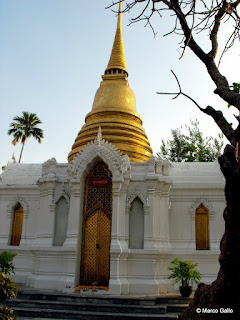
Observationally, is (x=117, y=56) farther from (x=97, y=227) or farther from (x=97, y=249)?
(x=97, y=249)

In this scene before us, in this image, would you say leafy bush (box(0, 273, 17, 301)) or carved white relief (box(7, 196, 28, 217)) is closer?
leafy bush (box(0, 273, 17, 301))

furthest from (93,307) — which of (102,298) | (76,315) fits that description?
(76,315)

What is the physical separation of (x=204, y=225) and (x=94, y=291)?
18.5 feet

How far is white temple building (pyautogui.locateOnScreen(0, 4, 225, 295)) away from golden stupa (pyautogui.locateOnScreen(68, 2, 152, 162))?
10 cm

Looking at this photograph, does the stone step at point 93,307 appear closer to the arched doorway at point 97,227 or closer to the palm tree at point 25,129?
the arched doorway at point 97,227

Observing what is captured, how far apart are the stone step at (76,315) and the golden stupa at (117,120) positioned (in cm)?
715

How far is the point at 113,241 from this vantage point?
12555 millimetres

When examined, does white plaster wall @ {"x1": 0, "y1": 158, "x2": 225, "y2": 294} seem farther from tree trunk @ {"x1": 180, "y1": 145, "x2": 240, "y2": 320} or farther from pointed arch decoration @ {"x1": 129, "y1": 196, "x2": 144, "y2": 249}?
tree trunk @ {"x1": 180, "y1": 145, "x2": 240, "y2": 320}

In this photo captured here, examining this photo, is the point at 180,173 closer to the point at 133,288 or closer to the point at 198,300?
the point at 133,288

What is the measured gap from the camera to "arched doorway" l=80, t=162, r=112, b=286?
1292 centimetres

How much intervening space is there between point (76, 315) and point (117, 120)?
9445mm

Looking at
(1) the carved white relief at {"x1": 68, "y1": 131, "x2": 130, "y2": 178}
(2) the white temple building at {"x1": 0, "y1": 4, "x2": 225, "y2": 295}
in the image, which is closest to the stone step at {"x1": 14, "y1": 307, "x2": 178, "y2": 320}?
(2) the white temple building at {"x1": 0, "y1": 4, "x2": 225, "y2": 295}

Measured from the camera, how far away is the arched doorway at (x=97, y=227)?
42.4ft

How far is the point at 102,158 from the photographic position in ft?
44.5
